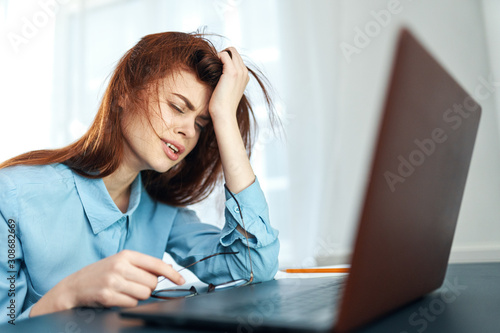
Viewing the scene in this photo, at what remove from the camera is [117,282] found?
1.78 feet

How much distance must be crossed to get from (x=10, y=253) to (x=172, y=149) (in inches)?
16.6

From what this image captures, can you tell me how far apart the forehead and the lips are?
103 millimetres

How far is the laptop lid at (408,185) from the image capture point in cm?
28

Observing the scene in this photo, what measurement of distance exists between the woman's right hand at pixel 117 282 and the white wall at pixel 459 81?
0.95 metres

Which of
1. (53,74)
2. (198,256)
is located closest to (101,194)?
(198,256)

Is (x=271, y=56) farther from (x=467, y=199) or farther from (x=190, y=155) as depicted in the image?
(x=467, y=199)

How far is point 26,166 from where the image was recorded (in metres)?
0.88

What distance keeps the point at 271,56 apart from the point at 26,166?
1.37m

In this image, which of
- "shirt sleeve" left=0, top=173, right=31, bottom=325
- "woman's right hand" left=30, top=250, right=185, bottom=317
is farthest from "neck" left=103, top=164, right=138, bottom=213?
"woman's right hand" left=30, top=250, right=185, bottom=317

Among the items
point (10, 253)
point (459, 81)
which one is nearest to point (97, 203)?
point (10, 253)

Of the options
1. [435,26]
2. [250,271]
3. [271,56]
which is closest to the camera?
[250,271]

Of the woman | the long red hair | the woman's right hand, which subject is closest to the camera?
the woman's right hand

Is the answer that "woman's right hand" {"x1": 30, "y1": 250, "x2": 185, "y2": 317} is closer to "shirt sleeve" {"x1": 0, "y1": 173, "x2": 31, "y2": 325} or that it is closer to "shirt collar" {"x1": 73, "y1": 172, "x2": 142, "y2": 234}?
"shirt sleeve" {"x1": 0, "y1": 173, "x2": 31, "y2": 325}

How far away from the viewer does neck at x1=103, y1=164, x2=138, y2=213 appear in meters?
1.04
